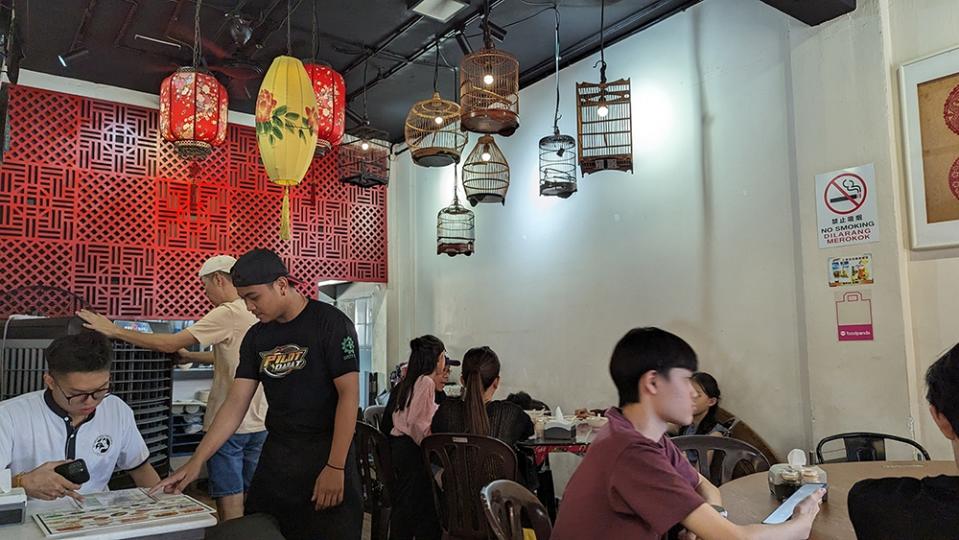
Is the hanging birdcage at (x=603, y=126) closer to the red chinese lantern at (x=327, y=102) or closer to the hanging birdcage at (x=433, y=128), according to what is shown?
the hanging birdcage at (x=433, y=128)

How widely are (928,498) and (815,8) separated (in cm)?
340

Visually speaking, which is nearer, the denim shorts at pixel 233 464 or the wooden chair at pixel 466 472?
the wooden chair at pixel 466 472

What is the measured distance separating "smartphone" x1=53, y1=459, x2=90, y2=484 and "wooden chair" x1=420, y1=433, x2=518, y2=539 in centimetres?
171

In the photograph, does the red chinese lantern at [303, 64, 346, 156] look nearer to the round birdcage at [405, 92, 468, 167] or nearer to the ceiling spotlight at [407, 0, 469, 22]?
the round birdcage at [405, 92, 468, 167]

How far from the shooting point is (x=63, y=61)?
19.1 feet

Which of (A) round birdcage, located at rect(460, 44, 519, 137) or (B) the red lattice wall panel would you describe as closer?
(A) round birdcage, located at rect(460, 44, 519, 137)

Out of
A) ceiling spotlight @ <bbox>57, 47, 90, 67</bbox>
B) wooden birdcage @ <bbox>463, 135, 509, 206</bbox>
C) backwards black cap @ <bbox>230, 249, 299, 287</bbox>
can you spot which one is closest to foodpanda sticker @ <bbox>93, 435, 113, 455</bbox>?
backwards black cap @ <bbox>230, 249, 299, 287</bbox>

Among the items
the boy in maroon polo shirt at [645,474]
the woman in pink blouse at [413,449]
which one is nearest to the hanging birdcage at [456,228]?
the woman in pink blouse at [413,449]

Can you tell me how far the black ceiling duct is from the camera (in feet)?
12.7

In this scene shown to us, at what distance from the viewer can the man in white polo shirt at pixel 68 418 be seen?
215cm

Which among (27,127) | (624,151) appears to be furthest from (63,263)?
(624,151)

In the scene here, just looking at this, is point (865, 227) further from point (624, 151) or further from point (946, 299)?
point (624, 151)

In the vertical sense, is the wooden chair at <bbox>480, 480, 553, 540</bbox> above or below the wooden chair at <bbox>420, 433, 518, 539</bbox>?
above

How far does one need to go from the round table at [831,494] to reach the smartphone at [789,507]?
7cm
